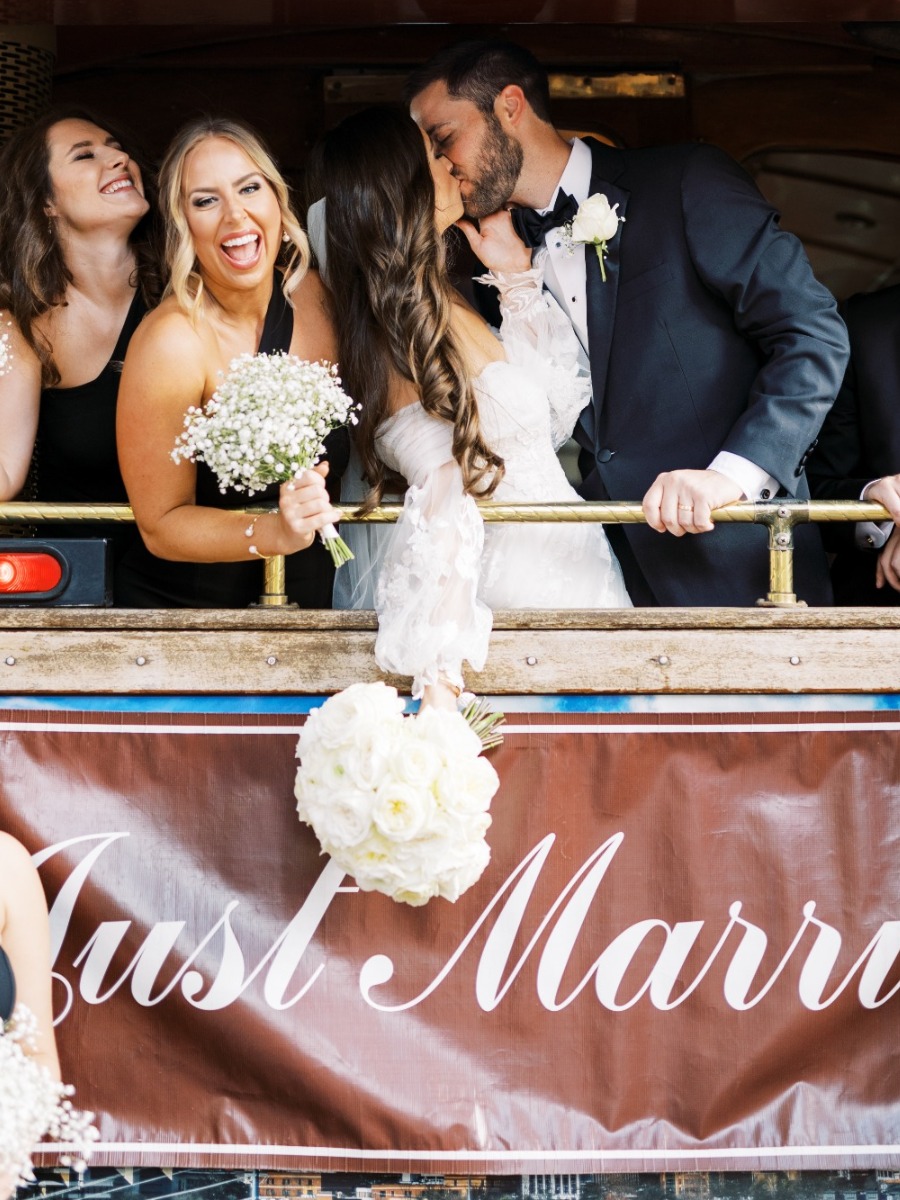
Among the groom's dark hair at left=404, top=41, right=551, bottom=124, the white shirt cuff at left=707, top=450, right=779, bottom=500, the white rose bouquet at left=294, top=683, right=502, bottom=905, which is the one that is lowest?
the white rose bouquet at left=294, top=683, right=502, bottom=905

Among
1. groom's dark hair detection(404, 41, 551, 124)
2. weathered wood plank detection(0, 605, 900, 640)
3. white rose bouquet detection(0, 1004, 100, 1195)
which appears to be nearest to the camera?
white rose bouquet detection(0, 1004, 100, 1195)

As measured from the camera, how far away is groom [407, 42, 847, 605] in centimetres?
302

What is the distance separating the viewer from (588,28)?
4.27 m

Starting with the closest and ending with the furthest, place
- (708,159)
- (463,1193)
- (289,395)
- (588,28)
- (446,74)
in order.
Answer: (289,395), (463,1193), (708,159), (446,74), (588,28)

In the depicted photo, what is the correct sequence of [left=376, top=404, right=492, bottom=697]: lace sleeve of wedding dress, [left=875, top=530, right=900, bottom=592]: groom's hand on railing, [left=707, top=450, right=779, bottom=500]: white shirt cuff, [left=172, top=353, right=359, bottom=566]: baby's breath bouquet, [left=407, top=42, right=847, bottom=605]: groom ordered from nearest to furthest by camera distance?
[left=172, top=353, right=359, bottom=566]: baby's breath bouquet < [left=376, top=404, right=492, bottom=697]: lace sleeve of wedding dress < [left=707, top=450, right=779, bottom=500]: white shirt cuff < [left=407, top=42, right=847, bottom=605]: groom < [left=875, top=530, right=900, bottom=592]: groom's hand on railing

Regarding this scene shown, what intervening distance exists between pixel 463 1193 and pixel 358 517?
1.29 metres

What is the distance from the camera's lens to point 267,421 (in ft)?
8.20

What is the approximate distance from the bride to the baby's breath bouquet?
218mm

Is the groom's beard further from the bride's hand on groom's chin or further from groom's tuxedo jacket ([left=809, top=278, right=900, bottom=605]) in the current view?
groom's tuxedo jacket ([left=809, top=278, right=900, bottom=605])

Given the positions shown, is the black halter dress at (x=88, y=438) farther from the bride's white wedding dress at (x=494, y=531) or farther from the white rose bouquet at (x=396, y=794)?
the white rose bouquet at (x=396, y=794)

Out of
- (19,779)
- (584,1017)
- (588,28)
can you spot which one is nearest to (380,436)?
(19,779)

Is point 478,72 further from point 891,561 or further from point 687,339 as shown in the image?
point 891,561

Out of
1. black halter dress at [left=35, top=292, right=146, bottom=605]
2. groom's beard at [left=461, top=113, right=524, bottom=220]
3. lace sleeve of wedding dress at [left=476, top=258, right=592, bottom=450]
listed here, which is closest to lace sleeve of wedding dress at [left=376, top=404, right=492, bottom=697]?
lace sleeve of wedding dress at [left=476, top=258, right=592, bottom=450]

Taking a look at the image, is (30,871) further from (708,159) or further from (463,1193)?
(708,159)
